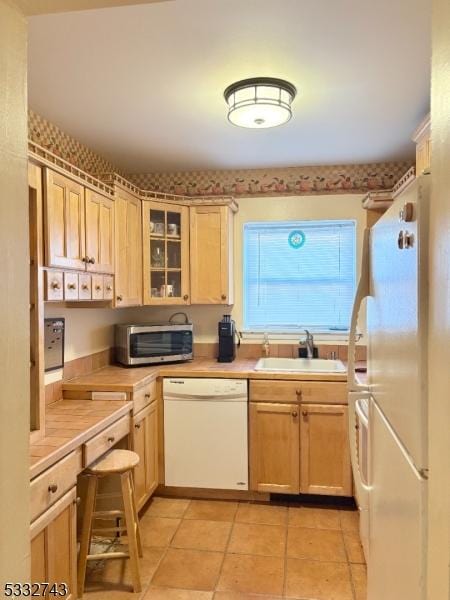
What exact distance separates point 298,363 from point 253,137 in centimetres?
177

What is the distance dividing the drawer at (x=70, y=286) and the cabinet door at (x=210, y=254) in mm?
1271

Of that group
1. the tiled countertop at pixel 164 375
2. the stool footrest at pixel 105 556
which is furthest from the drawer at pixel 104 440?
the stool footrest at pixel 105 556

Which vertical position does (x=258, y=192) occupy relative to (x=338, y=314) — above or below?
above

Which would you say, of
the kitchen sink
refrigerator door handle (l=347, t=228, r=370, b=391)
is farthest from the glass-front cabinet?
refrigerator door handle (l=347, t=228, r=370, b=391)

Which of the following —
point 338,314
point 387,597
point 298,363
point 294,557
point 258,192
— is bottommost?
point 294,557

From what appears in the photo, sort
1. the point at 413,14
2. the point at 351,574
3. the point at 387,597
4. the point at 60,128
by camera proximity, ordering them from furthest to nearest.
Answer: the point at 60,128 → the point at 351,574 → the point at 413,14 → the point at 387,597

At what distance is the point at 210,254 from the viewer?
3477mm

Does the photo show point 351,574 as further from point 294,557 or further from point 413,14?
point 413,14

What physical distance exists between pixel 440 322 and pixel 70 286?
194cm

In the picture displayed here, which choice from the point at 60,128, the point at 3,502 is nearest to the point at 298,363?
the point at 60,128

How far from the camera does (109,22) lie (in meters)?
1.66

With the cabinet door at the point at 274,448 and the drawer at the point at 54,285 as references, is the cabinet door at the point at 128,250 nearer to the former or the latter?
the drawer at the point at 54,285

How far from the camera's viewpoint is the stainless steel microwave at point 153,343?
3.25 m

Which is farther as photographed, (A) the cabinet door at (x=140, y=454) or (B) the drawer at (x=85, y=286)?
(A) the cabinet door at (x=140, y=454)
